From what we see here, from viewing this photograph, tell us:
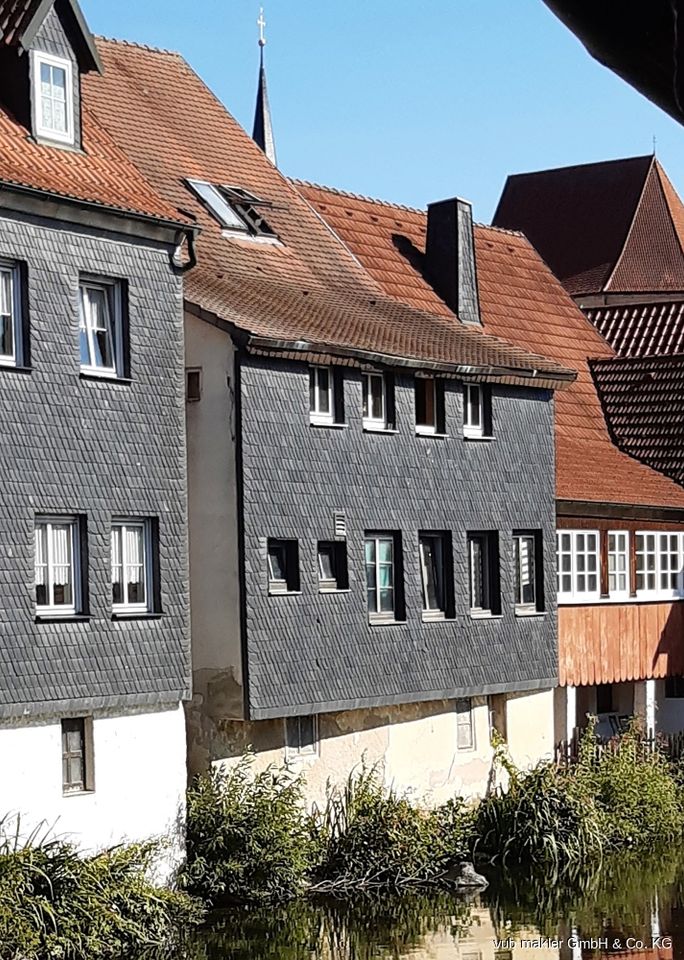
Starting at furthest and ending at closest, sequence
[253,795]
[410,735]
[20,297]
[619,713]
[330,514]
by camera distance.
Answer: [619,713] → [410,735] → [330,514] → [253,795] → [20,297]

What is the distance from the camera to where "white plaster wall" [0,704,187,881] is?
1861cm

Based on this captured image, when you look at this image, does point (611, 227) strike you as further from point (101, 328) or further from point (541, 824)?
point (101, 328)

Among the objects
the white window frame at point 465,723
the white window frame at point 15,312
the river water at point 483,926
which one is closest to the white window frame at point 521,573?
the white window frame at point 465,723

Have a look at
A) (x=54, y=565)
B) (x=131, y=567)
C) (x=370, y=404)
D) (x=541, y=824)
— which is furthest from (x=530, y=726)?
(x=54, y=565)

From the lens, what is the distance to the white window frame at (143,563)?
20227 mm

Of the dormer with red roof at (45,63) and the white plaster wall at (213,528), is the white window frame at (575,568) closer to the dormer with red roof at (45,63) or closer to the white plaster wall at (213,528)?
the white plaster wall at (213,528)

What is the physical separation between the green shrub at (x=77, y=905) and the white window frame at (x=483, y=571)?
8.76 meters

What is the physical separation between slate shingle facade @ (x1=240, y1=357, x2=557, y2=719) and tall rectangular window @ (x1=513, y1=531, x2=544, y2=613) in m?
0.16

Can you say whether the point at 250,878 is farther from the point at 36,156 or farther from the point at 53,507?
the point at 36,156

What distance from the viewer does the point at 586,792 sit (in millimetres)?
26047

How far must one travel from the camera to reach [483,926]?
822 inches

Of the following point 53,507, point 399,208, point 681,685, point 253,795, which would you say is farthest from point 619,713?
point 53,507

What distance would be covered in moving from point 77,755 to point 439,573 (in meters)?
8.18

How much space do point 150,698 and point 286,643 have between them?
A: 2.97 metres
